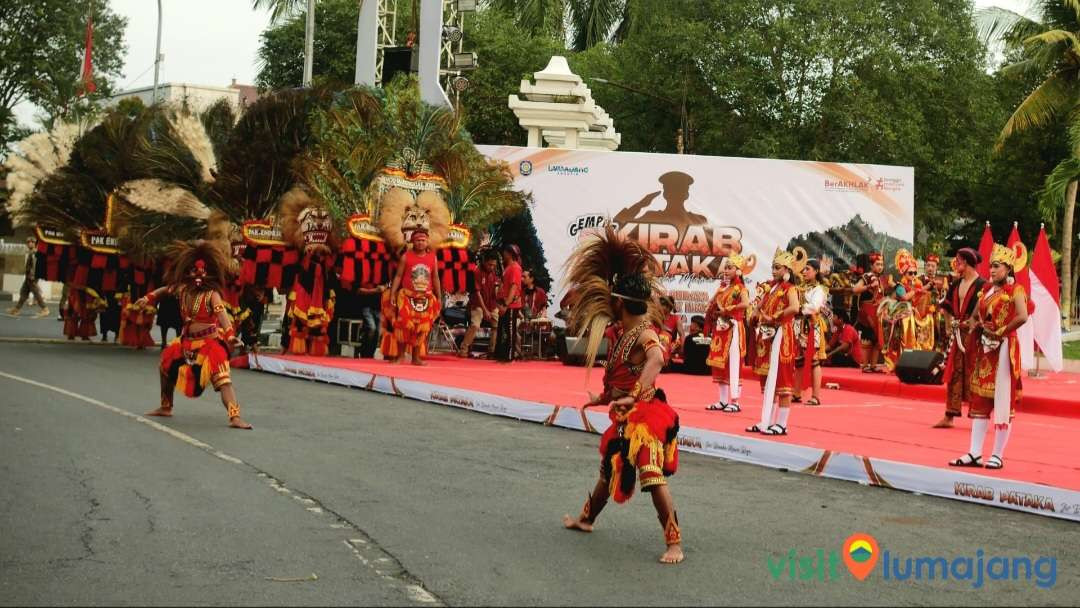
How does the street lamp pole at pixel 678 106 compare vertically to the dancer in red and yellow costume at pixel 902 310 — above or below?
above

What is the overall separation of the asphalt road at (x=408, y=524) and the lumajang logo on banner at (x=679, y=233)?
11.4 metres

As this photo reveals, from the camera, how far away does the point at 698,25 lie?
4100cm

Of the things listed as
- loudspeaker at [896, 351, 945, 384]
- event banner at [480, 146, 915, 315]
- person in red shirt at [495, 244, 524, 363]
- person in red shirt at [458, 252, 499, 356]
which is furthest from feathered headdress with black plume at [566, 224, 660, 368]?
event banner at [480, 146, 915, 315]

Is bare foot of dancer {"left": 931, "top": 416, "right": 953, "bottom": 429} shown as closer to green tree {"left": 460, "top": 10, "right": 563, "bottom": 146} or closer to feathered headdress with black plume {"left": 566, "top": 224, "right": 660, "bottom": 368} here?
feathered headdress with black plume {"left": 566, "top": 224, "right": 660, "bottom": 368}

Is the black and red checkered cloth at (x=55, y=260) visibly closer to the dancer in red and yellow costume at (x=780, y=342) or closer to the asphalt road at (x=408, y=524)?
the asphalt road at (x=408, y=524)

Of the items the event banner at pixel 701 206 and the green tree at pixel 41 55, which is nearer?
the event banner at pixel 701 206

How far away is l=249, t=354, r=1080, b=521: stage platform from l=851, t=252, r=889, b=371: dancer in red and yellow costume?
541mm

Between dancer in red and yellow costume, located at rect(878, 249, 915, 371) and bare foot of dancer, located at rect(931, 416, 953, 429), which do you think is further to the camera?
dancer in red and yellow costume, located at rect(878, 249, 915, 371)

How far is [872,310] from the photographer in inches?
829

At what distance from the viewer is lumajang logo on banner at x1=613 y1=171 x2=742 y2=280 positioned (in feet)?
79.0

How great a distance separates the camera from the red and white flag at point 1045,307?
18094 millimetres

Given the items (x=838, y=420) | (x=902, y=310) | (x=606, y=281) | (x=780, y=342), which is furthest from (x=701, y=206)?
(x=606, y=281)


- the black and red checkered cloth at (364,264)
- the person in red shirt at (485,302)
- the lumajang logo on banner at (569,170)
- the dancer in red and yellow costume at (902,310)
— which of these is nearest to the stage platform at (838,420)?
the dancer in red and yellow costume at (902,310)

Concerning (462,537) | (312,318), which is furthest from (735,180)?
(462,537)
